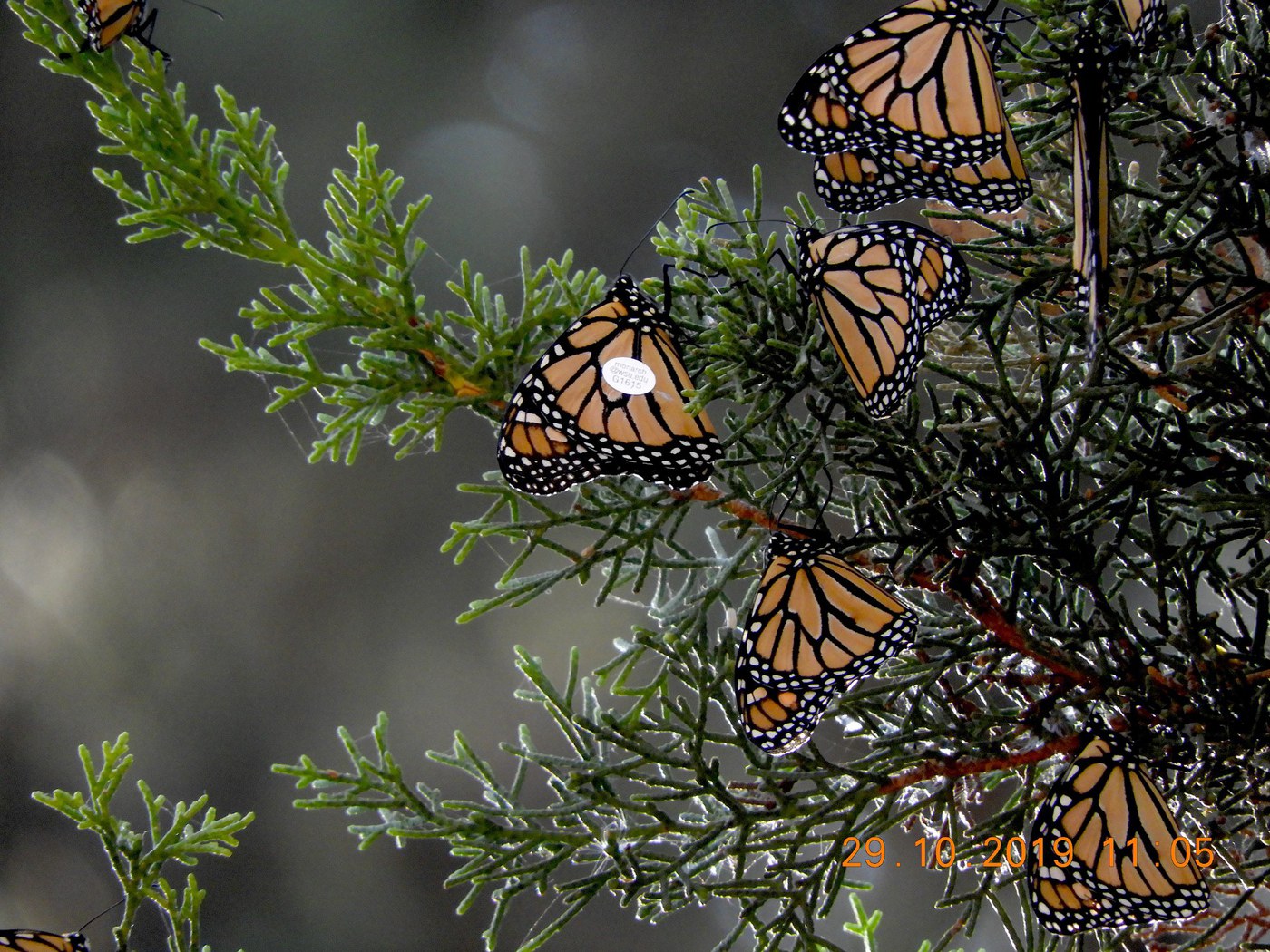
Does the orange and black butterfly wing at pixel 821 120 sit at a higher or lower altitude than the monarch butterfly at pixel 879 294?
higher

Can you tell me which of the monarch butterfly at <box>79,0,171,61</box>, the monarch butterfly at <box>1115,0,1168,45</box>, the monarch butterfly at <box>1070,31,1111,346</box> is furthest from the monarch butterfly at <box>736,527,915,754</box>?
the monarch butterfly at <box>79,0,171,61</box>

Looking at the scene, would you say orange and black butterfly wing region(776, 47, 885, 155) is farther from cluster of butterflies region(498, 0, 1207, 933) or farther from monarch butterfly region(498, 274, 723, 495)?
monarch butterfly region(498, 274, 723, 495)

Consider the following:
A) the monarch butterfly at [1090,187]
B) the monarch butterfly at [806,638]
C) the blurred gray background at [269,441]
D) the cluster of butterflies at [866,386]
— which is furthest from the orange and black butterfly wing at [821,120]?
the blurred gray background at [269,441]

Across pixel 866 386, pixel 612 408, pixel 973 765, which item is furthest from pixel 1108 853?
pixel 612 408

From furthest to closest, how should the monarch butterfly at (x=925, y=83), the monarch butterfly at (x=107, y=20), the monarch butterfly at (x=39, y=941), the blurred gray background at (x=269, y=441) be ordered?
the blurred gray background at (x=269, y=441) < the monarch butterfly at (x=39, y=941) < the monarch butterfly at (x=107, y=20) < the monarch butterfly at (x=925, y=83)

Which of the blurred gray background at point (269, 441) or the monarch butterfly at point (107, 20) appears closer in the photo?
the monarch butterfly at point (107, 20)
